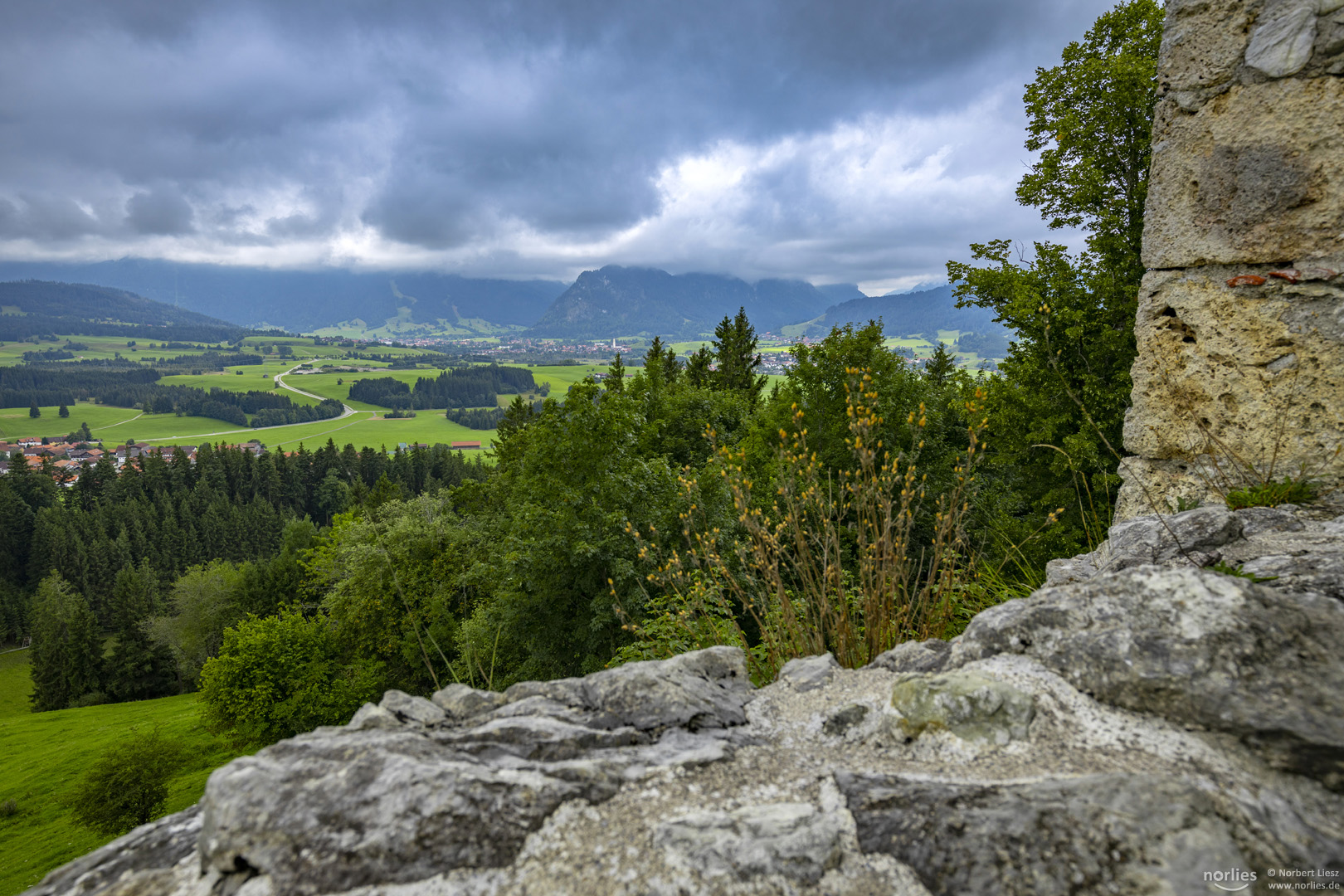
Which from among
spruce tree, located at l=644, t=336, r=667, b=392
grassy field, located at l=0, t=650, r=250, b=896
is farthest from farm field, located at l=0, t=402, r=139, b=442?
spruce tree, located at l=644, t=336, r=667, b=392

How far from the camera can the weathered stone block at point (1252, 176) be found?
405 centimetres

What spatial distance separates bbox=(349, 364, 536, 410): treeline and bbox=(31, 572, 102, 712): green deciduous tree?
417 feet

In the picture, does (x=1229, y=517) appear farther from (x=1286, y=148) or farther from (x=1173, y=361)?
(x=1286, y=148)

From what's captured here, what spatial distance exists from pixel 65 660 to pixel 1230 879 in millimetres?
70783

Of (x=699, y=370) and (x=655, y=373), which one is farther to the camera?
(x=699, y=370)

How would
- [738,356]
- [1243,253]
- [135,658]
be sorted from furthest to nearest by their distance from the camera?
[135,658]
[738,356]
[1243,253]

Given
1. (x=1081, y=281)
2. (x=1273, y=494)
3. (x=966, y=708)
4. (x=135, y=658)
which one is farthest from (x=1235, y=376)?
(x=135, y=658)

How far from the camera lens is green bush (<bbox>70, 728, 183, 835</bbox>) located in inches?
830

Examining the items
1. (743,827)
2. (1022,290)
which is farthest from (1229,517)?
(1022,290)

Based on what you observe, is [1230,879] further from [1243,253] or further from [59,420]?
[59,420]

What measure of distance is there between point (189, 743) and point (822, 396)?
118 ft

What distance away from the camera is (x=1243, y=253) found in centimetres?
442

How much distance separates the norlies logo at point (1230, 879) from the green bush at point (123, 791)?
101 feet

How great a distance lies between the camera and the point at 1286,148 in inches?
163
